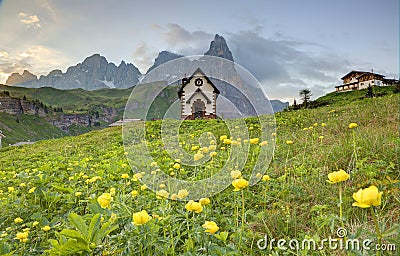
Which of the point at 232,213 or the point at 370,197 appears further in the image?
the point at 232,213

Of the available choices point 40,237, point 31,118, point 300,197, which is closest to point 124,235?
point 40,237

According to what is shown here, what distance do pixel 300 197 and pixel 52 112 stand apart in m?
178

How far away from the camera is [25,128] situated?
450 feet

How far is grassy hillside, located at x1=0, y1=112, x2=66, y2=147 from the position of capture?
127m

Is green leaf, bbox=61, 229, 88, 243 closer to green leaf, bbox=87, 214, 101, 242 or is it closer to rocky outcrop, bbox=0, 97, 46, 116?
green leaf, bbox=87, 214, 101, 242

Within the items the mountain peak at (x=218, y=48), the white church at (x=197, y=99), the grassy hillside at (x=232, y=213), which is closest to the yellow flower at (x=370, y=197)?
the grassy hillside at (x=232, y=213)

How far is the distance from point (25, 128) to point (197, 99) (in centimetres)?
14706

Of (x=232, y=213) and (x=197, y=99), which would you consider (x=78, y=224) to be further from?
(x=197, y=99)

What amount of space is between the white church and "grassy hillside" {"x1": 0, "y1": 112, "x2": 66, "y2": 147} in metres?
123

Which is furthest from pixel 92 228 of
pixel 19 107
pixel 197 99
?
pixel 19 107

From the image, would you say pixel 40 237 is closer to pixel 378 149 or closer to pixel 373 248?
pixel 373 248

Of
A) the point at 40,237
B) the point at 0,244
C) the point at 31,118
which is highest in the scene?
the point at 31,118

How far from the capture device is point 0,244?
6.47ft

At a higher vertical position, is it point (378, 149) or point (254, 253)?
point (378, 149)
